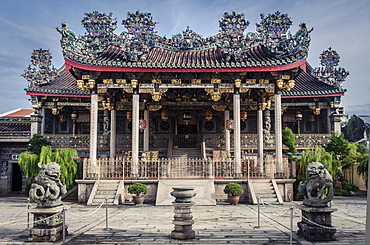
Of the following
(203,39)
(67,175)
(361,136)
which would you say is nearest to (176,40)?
(203,39)

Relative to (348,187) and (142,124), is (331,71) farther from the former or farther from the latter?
(142,124)

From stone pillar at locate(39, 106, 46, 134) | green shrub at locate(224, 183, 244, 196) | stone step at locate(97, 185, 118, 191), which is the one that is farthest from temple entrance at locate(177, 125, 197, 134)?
green shrub at locate(224, 183, 244, 196)

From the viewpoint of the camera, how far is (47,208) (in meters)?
8.34

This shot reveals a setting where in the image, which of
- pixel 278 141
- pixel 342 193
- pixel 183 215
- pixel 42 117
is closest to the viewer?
pixel 183 215

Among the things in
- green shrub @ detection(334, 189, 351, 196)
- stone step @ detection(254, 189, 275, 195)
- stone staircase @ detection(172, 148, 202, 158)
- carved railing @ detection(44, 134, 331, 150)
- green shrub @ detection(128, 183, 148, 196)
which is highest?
carved railing @ detection(44, 134, 331, 150)

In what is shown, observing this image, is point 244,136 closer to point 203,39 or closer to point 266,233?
point 203,39

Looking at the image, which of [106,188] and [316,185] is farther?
[106,188]

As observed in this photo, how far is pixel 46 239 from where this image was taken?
807 centimetres

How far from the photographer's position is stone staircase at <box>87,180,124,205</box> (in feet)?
49.0

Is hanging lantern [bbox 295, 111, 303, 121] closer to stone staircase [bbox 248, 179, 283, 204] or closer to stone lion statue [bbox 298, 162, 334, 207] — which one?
stone staircase [bbox 248, 179, 283, 204]

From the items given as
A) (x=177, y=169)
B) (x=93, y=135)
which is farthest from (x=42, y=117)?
(x=177, y=169)

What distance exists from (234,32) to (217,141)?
8.41m

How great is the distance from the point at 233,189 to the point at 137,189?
421cm

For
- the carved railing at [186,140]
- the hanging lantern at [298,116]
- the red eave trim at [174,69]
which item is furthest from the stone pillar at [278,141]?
the carved railing at [186,140]
